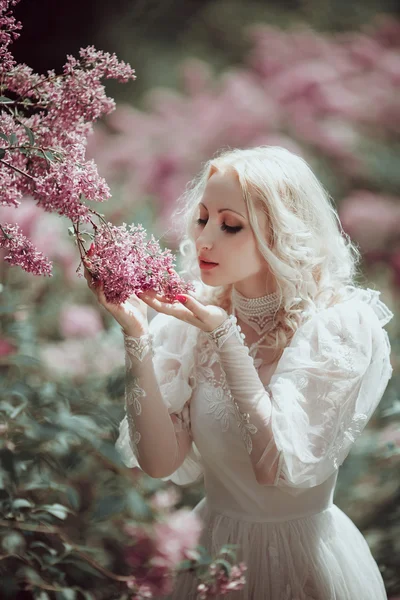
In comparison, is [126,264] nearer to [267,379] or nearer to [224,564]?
[267,379]

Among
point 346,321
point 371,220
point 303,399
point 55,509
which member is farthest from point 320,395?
point 371,220

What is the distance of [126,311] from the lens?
91 cm

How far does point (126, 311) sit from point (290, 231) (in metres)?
0.30

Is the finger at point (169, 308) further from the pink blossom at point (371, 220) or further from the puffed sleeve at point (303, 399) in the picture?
the pink blossom at point (371, 220)

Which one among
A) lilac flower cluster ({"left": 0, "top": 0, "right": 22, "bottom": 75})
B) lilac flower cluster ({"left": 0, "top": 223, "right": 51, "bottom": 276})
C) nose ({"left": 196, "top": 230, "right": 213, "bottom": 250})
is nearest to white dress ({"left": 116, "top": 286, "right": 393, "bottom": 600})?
nose ({"left": 196, "top": 230, "right": 213, "bottom": 250})

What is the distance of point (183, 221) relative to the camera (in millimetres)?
1246

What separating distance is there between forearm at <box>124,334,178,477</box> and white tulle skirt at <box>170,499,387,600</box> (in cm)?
16

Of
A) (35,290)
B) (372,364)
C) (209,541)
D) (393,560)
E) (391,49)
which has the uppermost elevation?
(391,49)

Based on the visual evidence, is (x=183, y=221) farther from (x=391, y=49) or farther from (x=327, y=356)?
(x=391, y=49)

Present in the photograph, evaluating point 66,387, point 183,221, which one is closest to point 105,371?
point 66,387

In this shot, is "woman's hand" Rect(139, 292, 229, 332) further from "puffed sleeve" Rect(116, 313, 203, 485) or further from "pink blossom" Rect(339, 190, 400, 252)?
"pink blossom" Rect(339, 190, 400, 252)

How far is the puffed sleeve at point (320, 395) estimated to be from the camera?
0.94m

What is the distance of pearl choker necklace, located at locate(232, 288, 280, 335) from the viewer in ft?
3.61

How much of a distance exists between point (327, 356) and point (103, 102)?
0.50m
